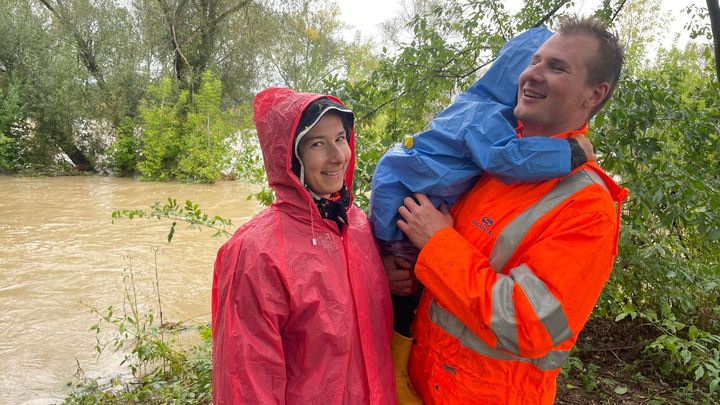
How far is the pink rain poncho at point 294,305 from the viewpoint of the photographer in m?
1.43

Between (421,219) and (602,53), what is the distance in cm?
68

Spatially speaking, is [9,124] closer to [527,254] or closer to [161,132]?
[161,132]

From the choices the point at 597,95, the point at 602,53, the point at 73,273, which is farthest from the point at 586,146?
the point at 73,273

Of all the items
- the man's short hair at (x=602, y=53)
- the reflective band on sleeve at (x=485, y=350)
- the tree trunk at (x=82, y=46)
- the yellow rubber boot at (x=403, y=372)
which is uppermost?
the tree trunk at (x=82, y=46)

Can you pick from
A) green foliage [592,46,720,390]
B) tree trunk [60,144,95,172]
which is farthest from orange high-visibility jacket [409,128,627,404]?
tree trunk [60,144,95,172]

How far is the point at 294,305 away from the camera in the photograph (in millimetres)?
1472

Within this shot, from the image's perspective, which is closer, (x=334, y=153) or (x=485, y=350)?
(x=485, y=350)

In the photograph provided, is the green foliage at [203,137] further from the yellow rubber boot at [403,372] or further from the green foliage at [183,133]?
the yellow rubber boot at [403,372]

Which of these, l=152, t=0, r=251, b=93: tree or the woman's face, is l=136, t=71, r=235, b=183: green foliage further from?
the woman's face

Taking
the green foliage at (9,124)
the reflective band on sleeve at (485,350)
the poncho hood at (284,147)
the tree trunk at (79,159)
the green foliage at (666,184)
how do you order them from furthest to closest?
the tree trunk at (79,159) → the green foliage at (9,124) → the green foliage at (666,184) → the poncho hood at (284,147) → the reflective band on sleeve at (485,350)

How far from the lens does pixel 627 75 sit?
308 centimetres

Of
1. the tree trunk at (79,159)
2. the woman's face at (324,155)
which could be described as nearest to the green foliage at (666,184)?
the woman's face at (324,155)

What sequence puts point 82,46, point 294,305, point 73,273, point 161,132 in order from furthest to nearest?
point 82,46 < point 161,132 < point 73,273 < point 294,305

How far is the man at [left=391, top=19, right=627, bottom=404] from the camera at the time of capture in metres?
1.26
